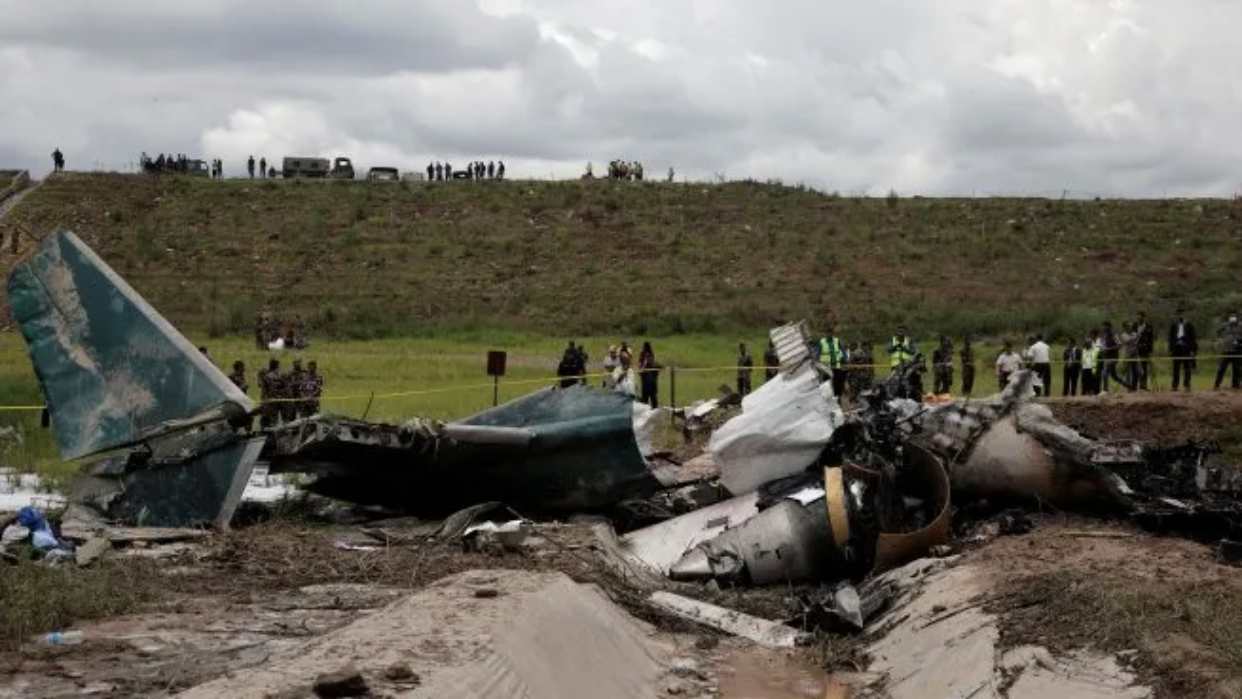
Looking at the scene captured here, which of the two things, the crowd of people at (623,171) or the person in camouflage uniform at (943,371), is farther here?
the crowd of people at (623,171)

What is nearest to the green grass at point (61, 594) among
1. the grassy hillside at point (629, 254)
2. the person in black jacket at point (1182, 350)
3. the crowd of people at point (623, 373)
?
the crowd of people at point (623, 373)

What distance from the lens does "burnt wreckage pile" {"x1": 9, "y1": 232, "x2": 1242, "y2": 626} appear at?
45.5 feet

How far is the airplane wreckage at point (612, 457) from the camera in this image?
13859 millimetres

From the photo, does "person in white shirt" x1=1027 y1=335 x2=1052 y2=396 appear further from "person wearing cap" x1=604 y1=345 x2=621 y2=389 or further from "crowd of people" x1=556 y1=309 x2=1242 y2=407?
"person wearing cap" x1=604 y1=345 x2=621 y2=389

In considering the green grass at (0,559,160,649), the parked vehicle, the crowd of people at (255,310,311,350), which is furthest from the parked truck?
the green grass at (0,559,160,649)

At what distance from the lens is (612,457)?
15211 millimetres

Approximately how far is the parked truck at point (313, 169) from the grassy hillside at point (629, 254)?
3901mm

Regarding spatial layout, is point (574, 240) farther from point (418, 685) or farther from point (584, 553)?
point (418, 685)

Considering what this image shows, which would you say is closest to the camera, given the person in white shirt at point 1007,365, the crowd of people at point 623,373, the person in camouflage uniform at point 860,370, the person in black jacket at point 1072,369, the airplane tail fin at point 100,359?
the airplane tail fin at point 100,359

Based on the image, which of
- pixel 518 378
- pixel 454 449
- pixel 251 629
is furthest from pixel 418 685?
pixel 518 378

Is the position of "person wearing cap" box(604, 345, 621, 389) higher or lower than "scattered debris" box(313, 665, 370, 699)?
higher

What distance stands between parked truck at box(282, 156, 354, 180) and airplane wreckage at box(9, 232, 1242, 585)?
178 ft

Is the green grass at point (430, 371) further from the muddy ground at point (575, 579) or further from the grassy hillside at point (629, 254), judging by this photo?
the muddy ground at point (575, 579)

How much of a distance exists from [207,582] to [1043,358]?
1675 cm
